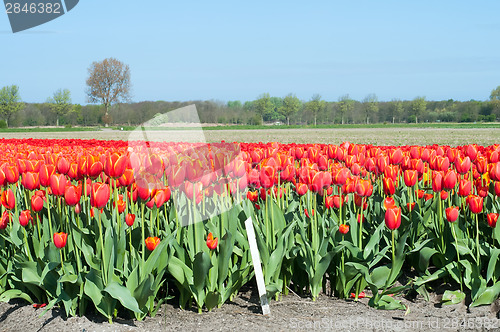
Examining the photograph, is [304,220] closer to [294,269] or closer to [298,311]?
[294,269]

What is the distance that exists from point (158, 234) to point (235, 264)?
0.58m

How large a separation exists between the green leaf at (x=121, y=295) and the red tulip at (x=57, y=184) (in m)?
0.65

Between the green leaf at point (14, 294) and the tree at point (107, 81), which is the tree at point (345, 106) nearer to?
the tree at point (107, 81)

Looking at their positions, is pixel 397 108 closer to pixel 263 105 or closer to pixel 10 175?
pixel 263 105

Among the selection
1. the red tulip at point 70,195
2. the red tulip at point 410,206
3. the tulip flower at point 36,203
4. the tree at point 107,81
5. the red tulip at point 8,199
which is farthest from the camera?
the tree at point 107,81

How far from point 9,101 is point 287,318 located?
3499 inches

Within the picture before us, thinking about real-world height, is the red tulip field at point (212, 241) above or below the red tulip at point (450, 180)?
below

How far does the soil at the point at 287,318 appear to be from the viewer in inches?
122

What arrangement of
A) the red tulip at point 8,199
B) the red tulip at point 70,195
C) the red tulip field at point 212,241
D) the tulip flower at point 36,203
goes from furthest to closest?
the red tulip at point 8,199, the tulip flower at point 36,203, the red tulip field at point 212,241, the red tulip at point 70,195

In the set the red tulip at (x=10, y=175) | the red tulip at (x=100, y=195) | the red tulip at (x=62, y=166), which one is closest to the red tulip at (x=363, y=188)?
the red tulip at (x=100, y=195)

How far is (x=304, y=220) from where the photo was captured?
362cm

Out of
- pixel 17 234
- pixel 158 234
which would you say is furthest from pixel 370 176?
pixel 17 234

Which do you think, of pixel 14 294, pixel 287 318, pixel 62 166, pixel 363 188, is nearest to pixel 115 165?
pixel 62 166

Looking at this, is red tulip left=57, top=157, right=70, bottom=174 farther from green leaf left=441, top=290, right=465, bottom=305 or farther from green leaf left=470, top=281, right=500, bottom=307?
green leaf left=470, top=281, right=500, bottom=307
